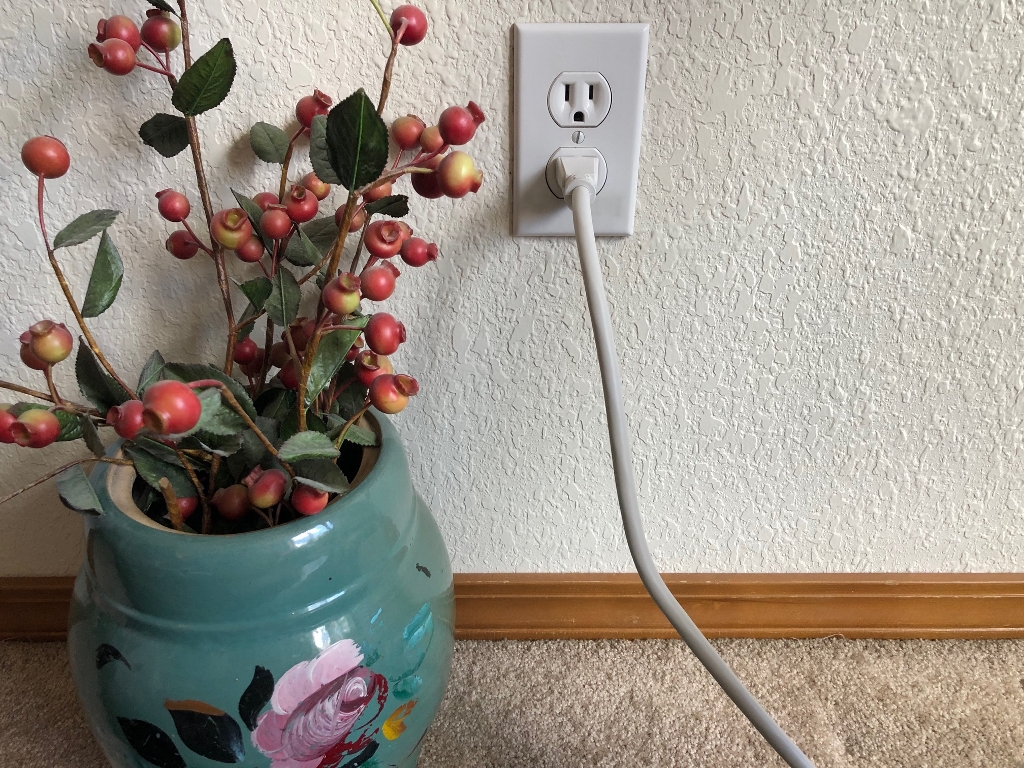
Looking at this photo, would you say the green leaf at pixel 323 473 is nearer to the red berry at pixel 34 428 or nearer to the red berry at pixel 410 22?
the red berry at pixel 34 428

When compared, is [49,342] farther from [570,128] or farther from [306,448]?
[570,128]

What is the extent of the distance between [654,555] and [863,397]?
0.23m

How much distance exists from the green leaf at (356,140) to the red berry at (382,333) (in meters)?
0.08

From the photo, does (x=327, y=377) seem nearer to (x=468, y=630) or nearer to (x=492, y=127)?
(x=492, y=127)

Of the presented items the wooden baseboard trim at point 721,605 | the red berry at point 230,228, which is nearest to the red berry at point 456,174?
the red berry at point 230,228

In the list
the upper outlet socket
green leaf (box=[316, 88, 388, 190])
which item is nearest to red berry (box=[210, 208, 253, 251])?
green leaf (box=[316, 88, 388, 190])

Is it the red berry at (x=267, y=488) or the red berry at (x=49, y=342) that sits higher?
the red berry at (x=49, y=342)

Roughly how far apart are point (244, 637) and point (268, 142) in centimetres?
Result: 31

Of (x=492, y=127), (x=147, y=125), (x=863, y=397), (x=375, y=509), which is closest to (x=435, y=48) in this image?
(x=492, y=127)

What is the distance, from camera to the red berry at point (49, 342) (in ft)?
1.23

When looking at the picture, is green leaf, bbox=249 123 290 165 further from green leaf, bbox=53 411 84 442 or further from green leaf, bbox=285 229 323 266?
green leaf, bbox=53 411 84 442

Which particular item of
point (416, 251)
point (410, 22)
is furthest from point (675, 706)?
point (410, 22)

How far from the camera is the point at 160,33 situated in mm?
433

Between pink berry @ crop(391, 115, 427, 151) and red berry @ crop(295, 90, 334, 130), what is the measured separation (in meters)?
0.05
